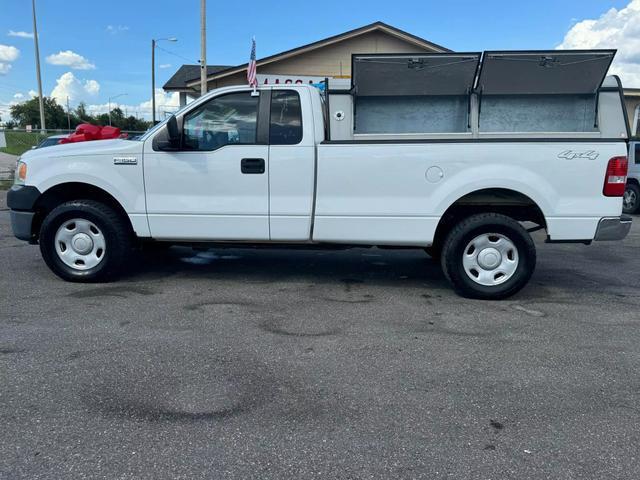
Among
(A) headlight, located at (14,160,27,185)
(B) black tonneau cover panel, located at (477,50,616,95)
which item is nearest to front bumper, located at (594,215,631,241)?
(B) black tonneau cover panel, located at (477,50,616,95)

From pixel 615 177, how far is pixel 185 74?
24720 mm

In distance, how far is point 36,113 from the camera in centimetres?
7419

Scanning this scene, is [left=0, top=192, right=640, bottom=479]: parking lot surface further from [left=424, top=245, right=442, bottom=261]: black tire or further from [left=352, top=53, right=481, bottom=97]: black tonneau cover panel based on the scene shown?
[left=352, top=53, right=481, bottom=97]: black tonneau cover panel

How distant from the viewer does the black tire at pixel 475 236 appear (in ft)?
17.2

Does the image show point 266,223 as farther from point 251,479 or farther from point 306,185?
point 251,479

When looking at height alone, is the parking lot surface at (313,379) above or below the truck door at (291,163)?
below

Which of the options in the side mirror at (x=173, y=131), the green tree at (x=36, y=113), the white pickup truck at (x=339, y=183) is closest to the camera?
the white pickup truck at (x=339, y=183)

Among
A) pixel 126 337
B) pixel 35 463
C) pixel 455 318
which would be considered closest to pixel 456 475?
pixel 35 463

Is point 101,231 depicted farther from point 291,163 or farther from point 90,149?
point 291,163

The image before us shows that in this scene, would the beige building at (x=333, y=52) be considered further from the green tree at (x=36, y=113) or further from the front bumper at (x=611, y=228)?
the green tree at (x=36, y=113)

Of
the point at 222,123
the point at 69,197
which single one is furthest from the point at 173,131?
the point at 69,197

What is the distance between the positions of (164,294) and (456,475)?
145 inches

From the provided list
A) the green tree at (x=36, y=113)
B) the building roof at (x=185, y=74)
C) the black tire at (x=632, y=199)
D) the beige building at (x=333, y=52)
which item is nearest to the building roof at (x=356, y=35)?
the beige building at (x=333, y=52)

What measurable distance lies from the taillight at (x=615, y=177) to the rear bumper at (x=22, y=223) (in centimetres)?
579
